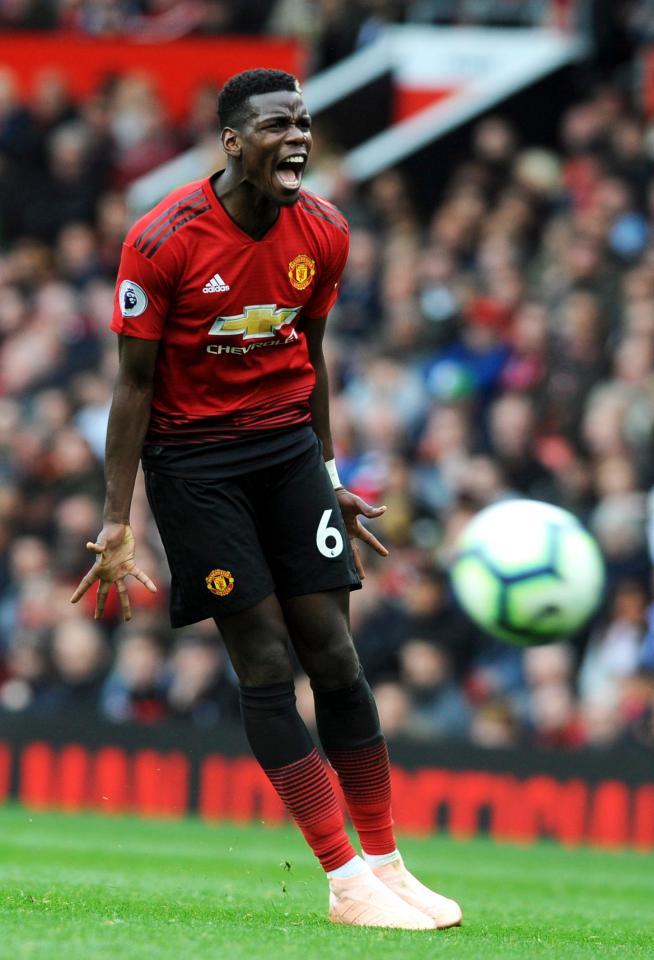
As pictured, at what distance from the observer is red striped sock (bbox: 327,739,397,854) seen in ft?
18.7

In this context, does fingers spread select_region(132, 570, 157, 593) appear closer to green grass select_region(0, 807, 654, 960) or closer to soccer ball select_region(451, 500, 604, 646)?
green grass select_region(0, 807, 654, 960)

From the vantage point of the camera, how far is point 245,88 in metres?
5.40

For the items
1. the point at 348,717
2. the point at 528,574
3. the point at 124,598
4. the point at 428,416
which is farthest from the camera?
the point at 428,416

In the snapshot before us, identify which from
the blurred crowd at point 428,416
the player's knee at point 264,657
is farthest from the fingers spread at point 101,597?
the blurred crowd at point 428,416

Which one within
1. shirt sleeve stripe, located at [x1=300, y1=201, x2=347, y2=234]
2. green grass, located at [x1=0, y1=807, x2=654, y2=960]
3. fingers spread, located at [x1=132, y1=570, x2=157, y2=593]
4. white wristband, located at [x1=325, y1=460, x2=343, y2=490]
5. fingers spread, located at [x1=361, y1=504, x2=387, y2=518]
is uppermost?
shirt sleeve stripe, located at [x1=300, y1=201, x2=347, y2=234]

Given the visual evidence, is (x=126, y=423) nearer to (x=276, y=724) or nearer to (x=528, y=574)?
(x=276, y=724)

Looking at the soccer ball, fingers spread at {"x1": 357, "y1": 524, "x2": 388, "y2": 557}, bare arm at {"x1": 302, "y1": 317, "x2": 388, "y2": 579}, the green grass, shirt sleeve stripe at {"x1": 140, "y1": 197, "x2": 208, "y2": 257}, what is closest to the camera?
the green grass

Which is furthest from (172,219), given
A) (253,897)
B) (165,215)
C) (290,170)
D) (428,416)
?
(428,416)

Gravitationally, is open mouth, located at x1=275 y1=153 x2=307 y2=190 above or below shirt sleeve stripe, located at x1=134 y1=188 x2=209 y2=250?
above

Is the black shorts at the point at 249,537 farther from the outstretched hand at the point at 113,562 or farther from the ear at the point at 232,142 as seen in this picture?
the ear at the point at 232,142

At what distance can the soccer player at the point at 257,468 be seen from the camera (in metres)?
5.38

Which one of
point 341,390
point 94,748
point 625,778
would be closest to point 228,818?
point 94,748

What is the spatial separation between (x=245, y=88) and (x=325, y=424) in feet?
3.81

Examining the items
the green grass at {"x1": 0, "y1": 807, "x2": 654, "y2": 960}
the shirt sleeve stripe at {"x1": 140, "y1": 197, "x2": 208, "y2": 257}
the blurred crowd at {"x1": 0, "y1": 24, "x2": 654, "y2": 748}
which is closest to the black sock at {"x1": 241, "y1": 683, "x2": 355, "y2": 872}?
the green grass at {"x1": 0, "y1": 807, "x2": 654, "y2": 960}
